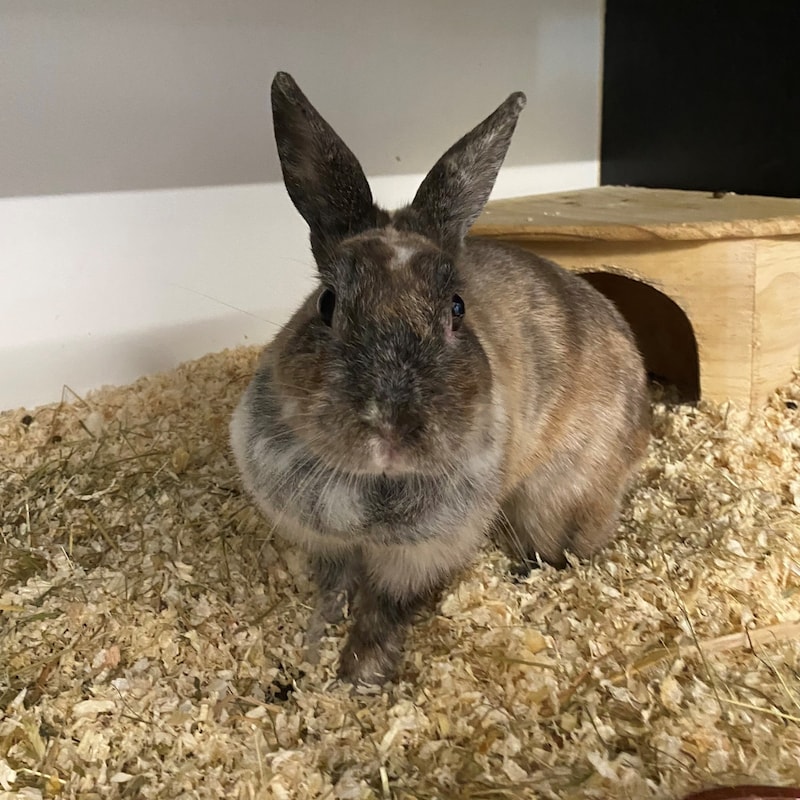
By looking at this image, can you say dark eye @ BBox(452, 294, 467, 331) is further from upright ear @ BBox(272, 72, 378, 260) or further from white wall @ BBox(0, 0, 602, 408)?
white wall @ BBox(0, 0, 602, 408)

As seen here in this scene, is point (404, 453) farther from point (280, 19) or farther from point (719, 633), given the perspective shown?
point (280, 19)

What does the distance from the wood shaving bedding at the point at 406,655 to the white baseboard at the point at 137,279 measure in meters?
0.54

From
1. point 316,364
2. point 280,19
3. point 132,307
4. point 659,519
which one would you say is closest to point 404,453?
point 316,364

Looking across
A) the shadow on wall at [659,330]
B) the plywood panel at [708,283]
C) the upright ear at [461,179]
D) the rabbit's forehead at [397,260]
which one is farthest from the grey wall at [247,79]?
the rabbit's forehead at [397,260]

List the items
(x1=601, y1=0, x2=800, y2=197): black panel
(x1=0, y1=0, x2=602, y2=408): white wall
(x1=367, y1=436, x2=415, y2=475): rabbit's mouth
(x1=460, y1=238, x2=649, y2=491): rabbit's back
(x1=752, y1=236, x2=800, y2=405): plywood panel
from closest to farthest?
(x1=367, y1=436, x2=415, y2=475): rabbit's mouth, (x1=460, y1=238, x2=649, y2=491): rabbit's back, (x1=752, y1=236, x2=800, y2=405): plywood panel, (x1=0, y1=0, x2=602, y2=408): white wall, (x1=601, y1=0, x2=800, y2=197): black panel

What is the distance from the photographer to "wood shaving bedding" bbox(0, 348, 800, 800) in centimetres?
194

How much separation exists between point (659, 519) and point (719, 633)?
0.65 m

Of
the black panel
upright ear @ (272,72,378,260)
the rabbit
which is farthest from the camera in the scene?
the black panel

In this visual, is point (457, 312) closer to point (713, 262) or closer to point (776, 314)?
point (713, 262)

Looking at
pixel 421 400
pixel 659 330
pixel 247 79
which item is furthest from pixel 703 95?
pixel 421 400

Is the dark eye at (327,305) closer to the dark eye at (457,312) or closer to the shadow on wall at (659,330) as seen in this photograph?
the dark eye at (457,312)

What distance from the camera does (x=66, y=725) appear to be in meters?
2.10

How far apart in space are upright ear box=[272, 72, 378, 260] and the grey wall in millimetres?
1479

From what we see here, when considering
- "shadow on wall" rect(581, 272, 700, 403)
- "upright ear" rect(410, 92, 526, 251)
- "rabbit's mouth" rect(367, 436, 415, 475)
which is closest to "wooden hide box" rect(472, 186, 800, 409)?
"shadow on wall" rect(581, 272, 700, 403)
